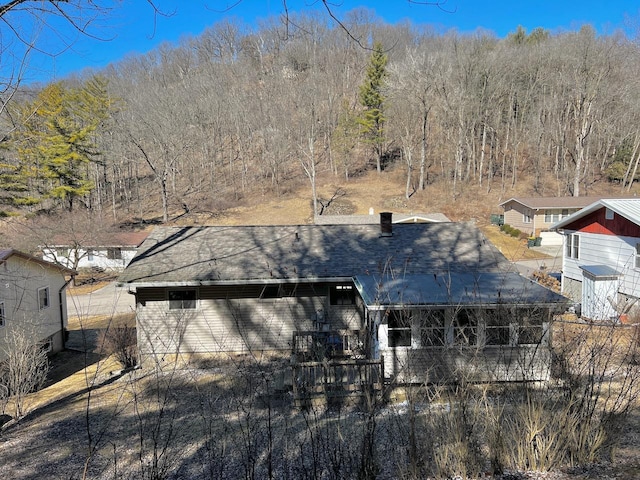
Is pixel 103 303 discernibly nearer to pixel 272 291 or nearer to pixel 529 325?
pixel 272 291

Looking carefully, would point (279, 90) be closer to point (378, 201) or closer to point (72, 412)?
point (378, 201)

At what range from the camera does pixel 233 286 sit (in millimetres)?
12883

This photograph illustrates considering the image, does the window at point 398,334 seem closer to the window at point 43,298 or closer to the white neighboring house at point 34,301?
the white neighboring house at point 34,301

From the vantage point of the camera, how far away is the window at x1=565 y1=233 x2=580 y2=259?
18.5 meters

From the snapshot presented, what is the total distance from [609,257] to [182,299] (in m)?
15.9

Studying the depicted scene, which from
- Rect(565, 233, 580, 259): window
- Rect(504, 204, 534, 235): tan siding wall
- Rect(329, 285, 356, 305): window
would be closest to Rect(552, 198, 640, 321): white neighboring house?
Rect(565, 233, 580, 259): window

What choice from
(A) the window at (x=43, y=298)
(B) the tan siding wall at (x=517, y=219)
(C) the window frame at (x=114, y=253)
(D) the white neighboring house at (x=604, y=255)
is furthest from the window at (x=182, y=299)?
(B) the tan siding wall at (x=517, y=219)

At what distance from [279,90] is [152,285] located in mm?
53039

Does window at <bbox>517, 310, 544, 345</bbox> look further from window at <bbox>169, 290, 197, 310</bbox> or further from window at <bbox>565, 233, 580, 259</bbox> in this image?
window at <bbox>565, 233, 580, 259</bbox>

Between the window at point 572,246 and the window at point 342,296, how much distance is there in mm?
11360

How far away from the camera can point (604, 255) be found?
55.4 ft

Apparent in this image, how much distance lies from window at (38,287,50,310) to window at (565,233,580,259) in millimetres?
21832

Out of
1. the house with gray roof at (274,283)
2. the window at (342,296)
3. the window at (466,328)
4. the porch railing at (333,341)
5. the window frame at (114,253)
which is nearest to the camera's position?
the window at (466,328)

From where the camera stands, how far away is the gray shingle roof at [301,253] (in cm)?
1257
